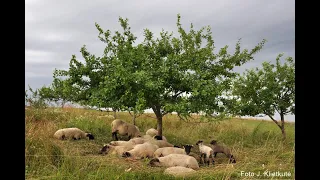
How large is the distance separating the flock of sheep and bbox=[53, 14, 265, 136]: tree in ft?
2.91

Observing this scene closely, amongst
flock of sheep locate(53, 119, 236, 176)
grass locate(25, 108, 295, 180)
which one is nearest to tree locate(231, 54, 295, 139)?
grass locate(25, 108, 295, 180)

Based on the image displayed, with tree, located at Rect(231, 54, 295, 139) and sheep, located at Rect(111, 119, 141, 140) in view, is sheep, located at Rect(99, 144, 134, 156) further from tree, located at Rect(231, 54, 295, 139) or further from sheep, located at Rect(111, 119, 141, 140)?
tree, located at Rect(231, 54, 295, 139)

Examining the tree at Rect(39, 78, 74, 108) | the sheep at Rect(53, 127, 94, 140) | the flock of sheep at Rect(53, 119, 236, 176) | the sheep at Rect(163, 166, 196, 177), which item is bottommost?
the sheep at Rect(163, 166, 196, 177)

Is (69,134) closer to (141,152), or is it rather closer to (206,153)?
(141,152)

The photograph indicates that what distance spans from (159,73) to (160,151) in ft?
6.79

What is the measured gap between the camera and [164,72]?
8.90 meters

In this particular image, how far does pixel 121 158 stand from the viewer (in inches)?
309

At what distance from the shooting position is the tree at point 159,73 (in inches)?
339

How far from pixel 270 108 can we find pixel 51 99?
7524mm

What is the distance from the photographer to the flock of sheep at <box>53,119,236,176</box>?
721 centimetres

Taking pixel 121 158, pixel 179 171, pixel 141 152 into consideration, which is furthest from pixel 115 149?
pixel 179 171

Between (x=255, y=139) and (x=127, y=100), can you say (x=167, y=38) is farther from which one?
(x=255, y=139)

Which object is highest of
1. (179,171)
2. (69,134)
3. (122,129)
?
(122,129)

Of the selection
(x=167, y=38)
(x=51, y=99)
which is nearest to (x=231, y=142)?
(x=167, y=38)
